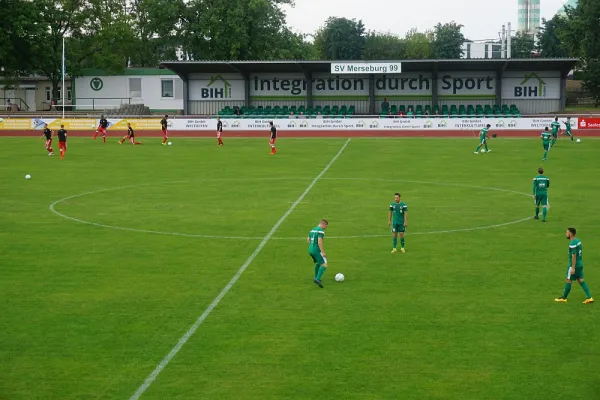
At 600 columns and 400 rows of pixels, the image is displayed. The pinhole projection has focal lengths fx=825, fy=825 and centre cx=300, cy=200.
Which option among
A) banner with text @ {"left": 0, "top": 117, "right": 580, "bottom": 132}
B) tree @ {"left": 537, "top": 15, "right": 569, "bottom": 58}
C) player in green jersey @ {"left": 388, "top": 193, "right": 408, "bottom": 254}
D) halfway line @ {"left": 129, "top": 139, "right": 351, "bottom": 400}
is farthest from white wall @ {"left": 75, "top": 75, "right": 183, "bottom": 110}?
tree @ {"left": 537, "top": 15, "right": 569, "bottom": 58}

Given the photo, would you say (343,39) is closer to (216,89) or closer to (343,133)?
(216,89)

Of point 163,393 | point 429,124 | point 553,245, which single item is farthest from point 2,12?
point 163,393

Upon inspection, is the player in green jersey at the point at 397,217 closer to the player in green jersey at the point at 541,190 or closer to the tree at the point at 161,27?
the player in green jersey at the point at 541,190

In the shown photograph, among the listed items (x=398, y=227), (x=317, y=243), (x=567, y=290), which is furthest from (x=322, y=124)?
(x=567, y=290)

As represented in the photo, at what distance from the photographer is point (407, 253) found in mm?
22797

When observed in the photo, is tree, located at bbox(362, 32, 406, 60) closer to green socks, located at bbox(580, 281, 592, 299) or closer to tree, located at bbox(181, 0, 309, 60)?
tree, located at bbox(181, 0, 309, 60)

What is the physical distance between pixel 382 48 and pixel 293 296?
143 metres

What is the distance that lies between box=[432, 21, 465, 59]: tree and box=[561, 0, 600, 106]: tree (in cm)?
5287

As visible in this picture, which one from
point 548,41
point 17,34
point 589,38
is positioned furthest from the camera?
point 548,41

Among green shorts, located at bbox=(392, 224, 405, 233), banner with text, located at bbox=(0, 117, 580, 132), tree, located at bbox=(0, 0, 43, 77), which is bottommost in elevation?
green shorts, located at bbox=(392, 224, 405, 233)

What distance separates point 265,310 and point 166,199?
1653 cm

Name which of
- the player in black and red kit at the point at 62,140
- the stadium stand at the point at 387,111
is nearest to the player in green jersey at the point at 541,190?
the player in black and red kit at the point at 62,140

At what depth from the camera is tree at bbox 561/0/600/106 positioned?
96062 millimetres

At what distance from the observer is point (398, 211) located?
2216 centimetres
